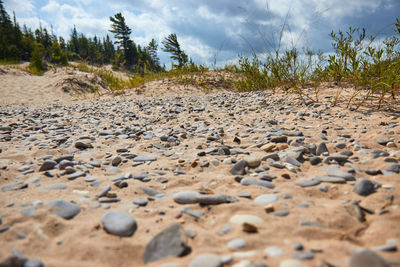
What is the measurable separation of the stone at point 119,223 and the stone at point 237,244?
56cm

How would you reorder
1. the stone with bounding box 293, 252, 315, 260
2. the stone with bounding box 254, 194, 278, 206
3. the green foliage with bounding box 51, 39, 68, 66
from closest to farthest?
the stone with bounding box 293, 252, 315, 260 → the stone with bounding box 254, 194, 278, 206 → the green foliage with bounding box 51, 39, 68, 66

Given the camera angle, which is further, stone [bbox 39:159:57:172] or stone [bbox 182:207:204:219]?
stone [bbox 39:159:57:172]

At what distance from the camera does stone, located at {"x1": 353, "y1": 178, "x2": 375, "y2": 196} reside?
1.53m

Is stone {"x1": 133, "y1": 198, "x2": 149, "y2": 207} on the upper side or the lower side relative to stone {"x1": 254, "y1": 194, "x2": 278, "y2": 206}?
upper

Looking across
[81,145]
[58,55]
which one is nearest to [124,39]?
[58,55]

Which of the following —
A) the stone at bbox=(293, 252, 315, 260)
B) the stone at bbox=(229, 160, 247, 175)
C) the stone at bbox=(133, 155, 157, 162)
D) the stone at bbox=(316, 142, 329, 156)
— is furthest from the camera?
the stone at bbox=(133, 155, 157, 162)

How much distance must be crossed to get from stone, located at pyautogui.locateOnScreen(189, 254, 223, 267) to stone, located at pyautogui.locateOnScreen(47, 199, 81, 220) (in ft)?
2.91

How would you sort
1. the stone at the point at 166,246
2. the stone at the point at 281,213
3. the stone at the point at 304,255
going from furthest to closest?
1. the stone at the point at 281,213
2. the stone at the point at 166,246
3. the stone at the point at 304,255

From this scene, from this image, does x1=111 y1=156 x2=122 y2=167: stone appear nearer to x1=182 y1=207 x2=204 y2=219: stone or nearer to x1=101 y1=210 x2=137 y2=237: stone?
x1=101 y1=210 x2=137 y2=237: stone

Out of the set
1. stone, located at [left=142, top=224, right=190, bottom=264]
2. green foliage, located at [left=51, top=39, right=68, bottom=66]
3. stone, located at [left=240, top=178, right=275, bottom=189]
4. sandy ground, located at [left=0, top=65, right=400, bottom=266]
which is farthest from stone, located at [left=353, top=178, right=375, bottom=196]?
green foliage, located at [left=51, top=39, right=68, bottom=66]

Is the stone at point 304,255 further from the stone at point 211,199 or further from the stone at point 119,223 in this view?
the stone at point 119,223

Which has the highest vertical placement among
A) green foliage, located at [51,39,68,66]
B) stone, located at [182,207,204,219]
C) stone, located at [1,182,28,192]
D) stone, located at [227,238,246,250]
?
green foliage, located at [51,39,68,66]

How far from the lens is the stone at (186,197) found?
1.58 meters

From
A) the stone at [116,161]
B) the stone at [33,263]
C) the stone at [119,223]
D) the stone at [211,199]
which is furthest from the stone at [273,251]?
the stone at [116,161]
